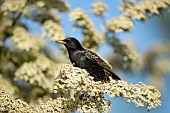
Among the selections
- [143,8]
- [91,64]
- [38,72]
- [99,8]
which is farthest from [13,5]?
[91,64]

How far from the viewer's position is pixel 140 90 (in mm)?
3049

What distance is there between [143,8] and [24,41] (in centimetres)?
120

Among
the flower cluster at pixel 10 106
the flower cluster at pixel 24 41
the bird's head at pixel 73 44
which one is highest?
the flower cluster at pixel 24 41

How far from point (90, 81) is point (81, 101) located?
0.14m

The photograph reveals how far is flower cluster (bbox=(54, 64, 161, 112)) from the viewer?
9.66 ft

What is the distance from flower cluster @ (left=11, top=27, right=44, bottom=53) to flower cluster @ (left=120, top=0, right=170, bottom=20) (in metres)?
0.95

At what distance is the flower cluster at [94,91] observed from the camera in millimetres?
2945

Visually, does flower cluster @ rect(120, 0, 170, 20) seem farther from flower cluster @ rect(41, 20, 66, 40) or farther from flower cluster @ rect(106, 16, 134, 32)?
flower cluster @ rect(41, 20, 66, 40)

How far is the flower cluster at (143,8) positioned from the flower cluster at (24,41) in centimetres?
95

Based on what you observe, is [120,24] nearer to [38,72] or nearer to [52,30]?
[52,30]

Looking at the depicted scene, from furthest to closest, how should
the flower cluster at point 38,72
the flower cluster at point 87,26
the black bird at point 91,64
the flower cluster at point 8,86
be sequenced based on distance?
the flower cluster at point 87,26
the flower cluster at point 38,72
the flower cluster at point 8,86
the black bird at point 91,64

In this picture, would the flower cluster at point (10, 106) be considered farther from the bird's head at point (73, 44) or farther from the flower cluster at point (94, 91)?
the bird's head at point (73, 44)

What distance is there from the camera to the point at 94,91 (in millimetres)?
2955

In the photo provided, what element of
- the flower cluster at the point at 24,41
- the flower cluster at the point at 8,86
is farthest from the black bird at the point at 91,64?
the flower cluster at the point at 24,41
